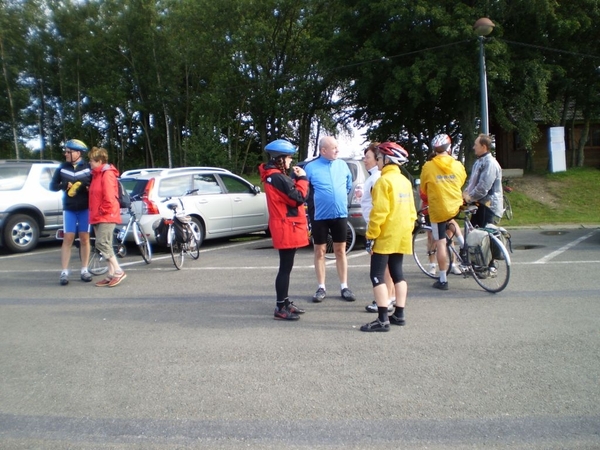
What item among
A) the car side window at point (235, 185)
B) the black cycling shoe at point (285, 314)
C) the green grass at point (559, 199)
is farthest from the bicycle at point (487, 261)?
the green grass at point (559, 199)

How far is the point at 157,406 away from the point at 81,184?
5148mm

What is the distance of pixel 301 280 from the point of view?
27.6ft

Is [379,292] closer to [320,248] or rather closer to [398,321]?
[398,321]

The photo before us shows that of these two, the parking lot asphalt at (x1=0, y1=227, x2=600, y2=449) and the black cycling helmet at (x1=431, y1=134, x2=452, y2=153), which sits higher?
the black cycling helmet at (x1=431, y1=134, x2=452, y2=153)

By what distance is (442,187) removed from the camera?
7.21m

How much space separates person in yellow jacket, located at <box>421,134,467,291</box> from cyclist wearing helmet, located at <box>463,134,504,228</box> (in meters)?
0.32

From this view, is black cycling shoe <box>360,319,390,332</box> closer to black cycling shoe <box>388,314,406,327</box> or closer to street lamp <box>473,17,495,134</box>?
black cycling shoe <box>388,314,406,327</box>

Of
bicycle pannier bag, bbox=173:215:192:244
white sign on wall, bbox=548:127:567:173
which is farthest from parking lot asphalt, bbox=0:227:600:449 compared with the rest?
white sign on wall, bbox=548:127:567:173

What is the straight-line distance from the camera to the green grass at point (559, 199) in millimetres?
16406

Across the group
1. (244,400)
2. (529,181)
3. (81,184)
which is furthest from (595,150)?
(244,400)

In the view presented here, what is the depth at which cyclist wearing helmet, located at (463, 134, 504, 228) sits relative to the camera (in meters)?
7.41

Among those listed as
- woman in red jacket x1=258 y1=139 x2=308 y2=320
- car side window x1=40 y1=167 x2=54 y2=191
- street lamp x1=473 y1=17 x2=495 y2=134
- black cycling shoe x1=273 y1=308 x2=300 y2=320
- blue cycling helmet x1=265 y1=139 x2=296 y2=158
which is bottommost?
black cycling shoe x1=273 y1=308 x2=300 y2=320

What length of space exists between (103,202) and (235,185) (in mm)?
4973

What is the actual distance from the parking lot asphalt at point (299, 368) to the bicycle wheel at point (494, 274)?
0.53 ft
